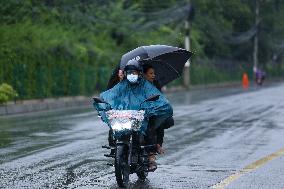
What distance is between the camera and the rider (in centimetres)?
973

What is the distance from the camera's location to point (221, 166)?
455 inches

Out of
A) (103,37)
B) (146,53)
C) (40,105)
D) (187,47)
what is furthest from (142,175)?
(187,47)

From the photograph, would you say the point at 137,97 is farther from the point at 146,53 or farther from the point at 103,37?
the point at 103,37

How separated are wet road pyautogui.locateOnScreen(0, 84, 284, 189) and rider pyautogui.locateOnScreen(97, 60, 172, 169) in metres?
0.80

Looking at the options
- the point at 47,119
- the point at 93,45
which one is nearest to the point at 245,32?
the point at 93,45

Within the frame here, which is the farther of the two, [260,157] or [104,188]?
[260,157]

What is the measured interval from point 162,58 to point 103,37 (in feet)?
125

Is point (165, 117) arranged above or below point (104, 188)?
above

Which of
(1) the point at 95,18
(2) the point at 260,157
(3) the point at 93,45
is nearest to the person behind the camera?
(2) the point at 260,157

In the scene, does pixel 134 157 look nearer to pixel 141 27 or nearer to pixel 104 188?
pixel 104 188

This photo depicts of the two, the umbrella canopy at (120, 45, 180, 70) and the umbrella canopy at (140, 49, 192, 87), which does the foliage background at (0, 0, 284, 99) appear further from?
the umbrella canopy at (120, 45, 180, 70)

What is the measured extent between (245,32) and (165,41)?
29.1 metres

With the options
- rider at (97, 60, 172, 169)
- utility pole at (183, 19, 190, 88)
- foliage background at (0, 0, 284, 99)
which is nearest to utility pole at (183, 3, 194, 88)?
utility pole at (183, 19, 190, 88)

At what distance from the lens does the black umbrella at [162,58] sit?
1050 cm
